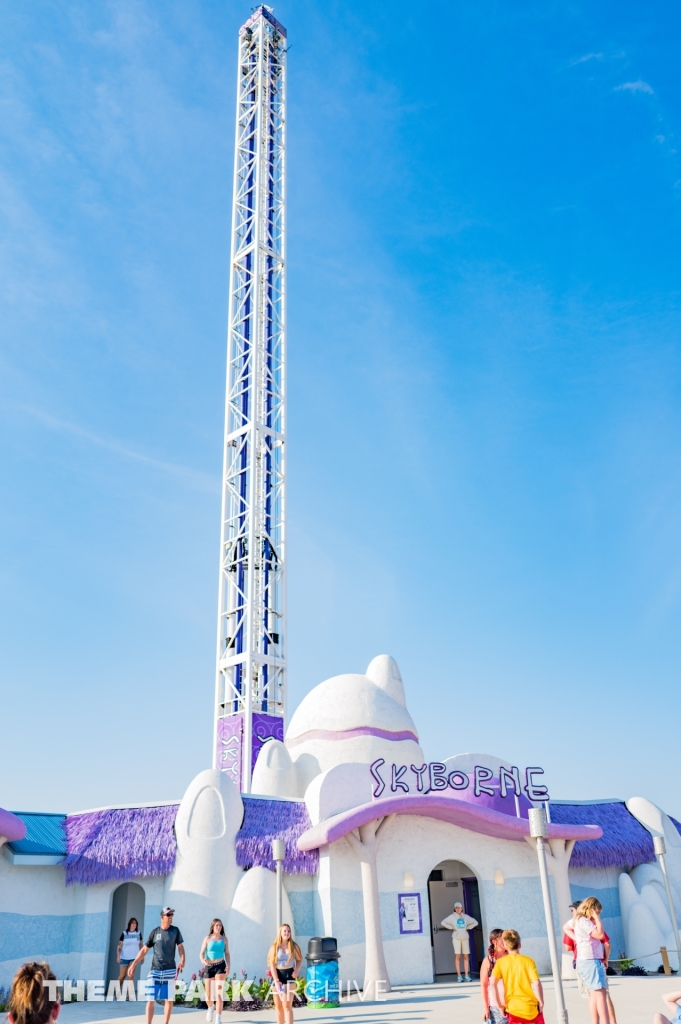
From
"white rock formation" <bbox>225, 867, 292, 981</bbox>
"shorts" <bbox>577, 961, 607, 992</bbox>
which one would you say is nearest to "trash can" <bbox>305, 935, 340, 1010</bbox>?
"white rock formation" <bbox>225, 867, 292, 981</bbox>

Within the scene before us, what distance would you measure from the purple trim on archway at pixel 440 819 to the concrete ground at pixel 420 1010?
2.91 metres

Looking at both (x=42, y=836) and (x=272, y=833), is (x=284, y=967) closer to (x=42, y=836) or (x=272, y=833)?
(x=272, y=833)

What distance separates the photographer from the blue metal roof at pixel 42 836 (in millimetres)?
16766

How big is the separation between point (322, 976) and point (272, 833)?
398 cm

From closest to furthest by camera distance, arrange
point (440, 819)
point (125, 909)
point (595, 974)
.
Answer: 1. point (595, 974)
2. point (440, 819)
3. point (125, 909)

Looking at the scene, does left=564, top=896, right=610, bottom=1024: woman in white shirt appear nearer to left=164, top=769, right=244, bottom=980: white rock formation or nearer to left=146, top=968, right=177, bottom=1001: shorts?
left=146, top=968, right=177, bottom=1001: shorts

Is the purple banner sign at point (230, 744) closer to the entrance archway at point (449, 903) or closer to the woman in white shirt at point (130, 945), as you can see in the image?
the entrance archway at point (449, 903)

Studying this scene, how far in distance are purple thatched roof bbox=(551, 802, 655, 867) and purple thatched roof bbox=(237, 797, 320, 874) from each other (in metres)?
6.03

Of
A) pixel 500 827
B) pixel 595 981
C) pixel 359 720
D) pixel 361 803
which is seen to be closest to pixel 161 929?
pixel 595 981

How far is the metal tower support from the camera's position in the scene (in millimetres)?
29391

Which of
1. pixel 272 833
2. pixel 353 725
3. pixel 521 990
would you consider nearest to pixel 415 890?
pixel 272 833

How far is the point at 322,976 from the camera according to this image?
45.4 feet

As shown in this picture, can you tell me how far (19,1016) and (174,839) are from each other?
1365 cm

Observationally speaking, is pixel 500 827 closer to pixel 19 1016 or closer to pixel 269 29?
pixel 19 1016
